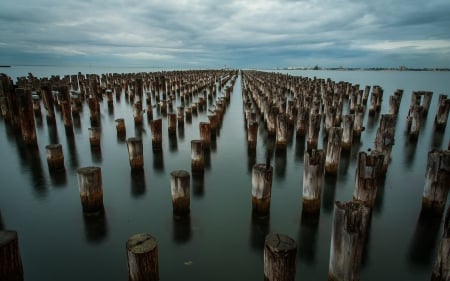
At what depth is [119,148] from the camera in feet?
31.1

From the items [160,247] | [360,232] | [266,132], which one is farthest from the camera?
[266,132]

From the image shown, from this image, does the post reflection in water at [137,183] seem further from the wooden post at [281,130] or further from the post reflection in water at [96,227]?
the wooden post at [281,130]

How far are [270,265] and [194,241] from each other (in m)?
2.07

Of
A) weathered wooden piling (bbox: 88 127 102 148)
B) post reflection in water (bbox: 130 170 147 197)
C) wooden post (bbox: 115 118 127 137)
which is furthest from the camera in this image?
wooden post (bbox: 115 118 127 137)

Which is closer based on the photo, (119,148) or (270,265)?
(270,265)

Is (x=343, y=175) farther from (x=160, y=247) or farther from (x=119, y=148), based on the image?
(x=119, y=148)

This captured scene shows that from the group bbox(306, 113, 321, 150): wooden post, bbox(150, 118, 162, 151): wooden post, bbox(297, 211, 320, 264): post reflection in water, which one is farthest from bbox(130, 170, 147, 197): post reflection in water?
bbox(306, 113, 321, 150): wooden post

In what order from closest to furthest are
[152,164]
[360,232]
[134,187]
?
1. [360,232]
2. [134,187]
3. [152,164]

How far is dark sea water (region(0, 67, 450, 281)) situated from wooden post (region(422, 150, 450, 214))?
35 cm

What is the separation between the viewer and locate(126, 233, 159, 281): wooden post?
2887mm

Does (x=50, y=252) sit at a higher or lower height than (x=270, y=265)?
lower

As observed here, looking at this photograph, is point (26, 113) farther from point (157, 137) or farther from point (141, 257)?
point (141, 257)

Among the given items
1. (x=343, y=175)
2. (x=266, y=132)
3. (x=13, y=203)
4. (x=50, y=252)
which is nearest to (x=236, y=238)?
(x=50, y=252)

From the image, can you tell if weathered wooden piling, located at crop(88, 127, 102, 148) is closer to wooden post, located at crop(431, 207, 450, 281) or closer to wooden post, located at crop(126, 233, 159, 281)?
wooden post, located at crop(126, 233, 159, 281)
